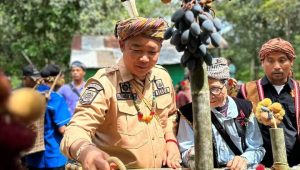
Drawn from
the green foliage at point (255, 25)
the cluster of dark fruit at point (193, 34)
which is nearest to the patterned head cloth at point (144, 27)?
the cluster of dark fruit at point (193, 34)

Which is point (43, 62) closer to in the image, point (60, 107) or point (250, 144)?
point (60, 107)

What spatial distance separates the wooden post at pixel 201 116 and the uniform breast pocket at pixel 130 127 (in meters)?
1.27

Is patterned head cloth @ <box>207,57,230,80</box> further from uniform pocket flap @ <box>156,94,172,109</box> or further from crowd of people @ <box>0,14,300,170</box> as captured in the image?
uniform pocket flap @ <box>156,94,172,109</box>

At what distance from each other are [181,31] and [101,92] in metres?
1.27

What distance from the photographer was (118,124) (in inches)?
118

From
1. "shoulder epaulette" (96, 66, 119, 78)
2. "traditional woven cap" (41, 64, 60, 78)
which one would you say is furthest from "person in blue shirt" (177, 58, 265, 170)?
"traditional woven cap" (41, 64, 60, 78)

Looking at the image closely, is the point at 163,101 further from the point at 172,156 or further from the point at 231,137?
the point at 231,137

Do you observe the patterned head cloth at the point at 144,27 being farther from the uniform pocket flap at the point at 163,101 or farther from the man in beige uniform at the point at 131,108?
the uniform pocket flap at the point at 163,101

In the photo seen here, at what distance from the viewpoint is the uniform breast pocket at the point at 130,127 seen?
2.98 metres

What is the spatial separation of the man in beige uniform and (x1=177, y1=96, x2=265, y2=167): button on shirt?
7cm

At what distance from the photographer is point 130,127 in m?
3.02

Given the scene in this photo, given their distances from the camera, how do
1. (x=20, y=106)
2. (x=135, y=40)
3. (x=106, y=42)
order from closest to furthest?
(x=20, y=106) < (x=135, y=40) < (x=106, y=42)

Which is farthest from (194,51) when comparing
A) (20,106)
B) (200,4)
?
(20,106)

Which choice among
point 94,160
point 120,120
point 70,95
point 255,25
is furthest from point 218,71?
point 255,25
